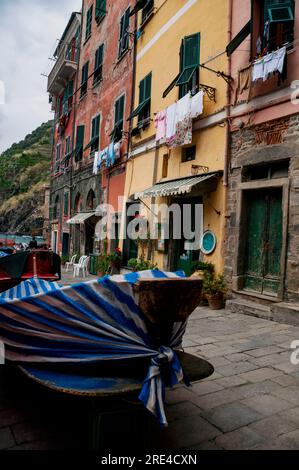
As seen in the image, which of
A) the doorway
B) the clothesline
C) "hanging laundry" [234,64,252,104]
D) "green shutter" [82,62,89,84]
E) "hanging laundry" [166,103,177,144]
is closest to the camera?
"hanging laundry" [234,64,252,104]

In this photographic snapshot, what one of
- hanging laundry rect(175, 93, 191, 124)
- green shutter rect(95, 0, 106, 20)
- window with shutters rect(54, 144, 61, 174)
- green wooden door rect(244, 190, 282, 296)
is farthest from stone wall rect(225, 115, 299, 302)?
window with shutters rect(54, 144, 61, 174)

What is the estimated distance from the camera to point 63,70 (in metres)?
20.9

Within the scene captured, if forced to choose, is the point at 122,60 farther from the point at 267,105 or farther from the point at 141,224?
the point at 267,105

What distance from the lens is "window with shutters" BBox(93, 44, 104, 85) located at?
1652cm

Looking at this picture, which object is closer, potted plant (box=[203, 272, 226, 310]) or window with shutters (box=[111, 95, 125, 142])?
potted plant (box=[203, 272, 226, 310])

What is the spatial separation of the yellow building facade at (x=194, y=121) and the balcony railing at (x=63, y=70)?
8.10 meters

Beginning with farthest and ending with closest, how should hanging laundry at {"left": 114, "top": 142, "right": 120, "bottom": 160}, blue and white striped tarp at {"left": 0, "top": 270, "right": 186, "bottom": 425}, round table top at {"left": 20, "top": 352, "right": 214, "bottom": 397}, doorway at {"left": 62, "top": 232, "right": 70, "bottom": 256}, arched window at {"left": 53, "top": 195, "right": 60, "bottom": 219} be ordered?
arched window at {"left": 53, "top": 195, "right": 60, "bottom": 219} → doorway at {"left": 62, "top": 232, "right": 70, "bottom": 256} → hanging laundry at {"left": 114, "top": 142, "right": 120, "bottom": 160} → blue and white striped tarp at {"left": 0, "top": 270, "right": 186, "bottom": 425} → round table top at {"left": 20, "top": 352, "right": 214, "bottom": 397}

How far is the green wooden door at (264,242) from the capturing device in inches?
286

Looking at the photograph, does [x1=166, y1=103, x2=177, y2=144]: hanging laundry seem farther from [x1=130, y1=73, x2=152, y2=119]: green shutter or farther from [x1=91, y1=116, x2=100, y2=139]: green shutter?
[x1=91, y1=116, x2=100, y2=139]: green shutter

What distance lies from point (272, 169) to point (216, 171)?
57.7 inches

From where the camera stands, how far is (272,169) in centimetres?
742

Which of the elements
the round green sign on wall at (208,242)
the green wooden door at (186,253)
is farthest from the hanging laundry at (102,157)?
the round green sign on wall at (208,242)

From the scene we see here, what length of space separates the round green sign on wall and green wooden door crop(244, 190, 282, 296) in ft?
2.99

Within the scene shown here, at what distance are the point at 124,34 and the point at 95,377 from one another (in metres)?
14.8
